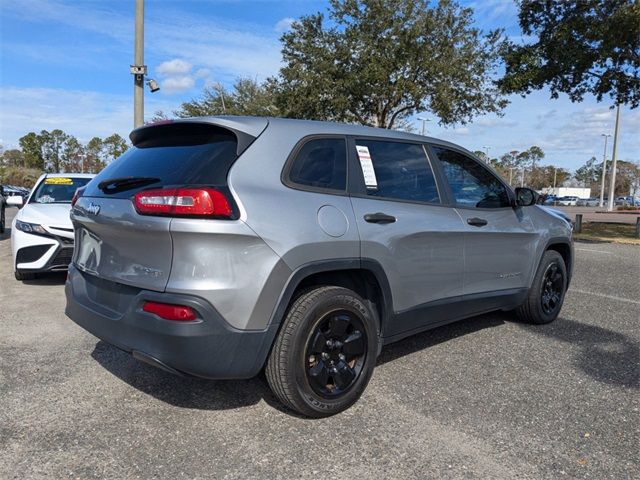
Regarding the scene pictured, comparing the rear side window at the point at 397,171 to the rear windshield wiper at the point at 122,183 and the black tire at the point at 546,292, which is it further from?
the black tire at the point at 546,292

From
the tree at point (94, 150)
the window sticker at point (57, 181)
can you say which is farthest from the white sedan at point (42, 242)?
the tree at point (94, 150)

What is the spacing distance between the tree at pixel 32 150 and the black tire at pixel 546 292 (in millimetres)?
88232

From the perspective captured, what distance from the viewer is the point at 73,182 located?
830cm

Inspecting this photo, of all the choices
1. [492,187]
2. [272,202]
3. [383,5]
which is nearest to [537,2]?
[383,5]

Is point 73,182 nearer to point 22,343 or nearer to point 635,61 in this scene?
point 22,343

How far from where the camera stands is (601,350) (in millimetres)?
4543

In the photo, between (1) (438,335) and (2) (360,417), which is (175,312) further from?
(1) (438,335)

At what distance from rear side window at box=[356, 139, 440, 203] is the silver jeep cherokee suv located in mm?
11

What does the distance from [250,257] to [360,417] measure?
125cm

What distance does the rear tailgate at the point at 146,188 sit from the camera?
277 cm

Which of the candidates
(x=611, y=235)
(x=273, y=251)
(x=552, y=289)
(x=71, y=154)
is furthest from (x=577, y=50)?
(x=71, y=154)

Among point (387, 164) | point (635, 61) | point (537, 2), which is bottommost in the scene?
point (387, 164)

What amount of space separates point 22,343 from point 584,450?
169 inches

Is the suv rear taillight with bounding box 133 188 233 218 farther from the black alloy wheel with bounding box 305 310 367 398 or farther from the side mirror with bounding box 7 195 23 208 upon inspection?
the side mirror with bounding box 7 195 23 208
